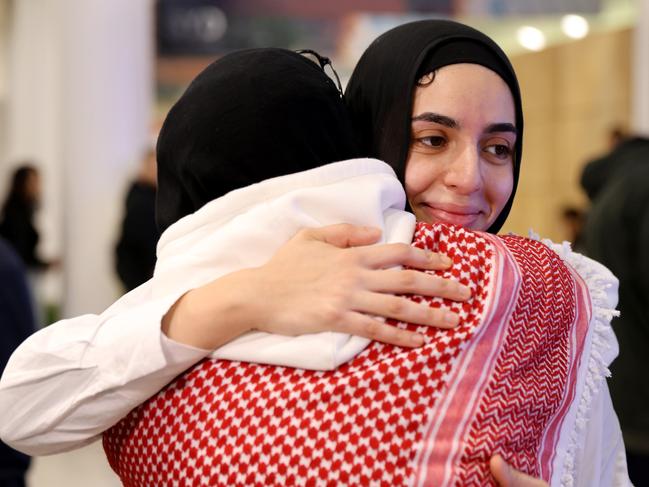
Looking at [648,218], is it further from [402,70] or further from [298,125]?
[298,125]

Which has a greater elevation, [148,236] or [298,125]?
[298,125]

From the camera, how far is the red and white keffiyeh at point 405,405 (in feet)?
3.80

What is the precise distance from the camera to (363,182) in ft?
4.20

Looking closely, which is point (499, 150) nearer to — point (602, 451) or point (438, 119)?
point (438, 119)

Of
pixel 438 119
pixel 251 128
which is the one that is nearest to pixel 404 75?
pixel 438 119

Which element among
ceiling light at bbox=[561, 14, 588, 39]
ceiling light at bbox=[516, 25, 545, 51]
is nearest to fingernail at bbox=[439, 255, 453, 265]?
ceiling light at bbox=[561, 14, 588, 39]

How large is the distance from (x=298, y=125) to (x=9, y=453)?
1.61 metres

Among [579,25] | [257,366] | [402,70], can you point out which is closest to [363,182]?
[257,366]

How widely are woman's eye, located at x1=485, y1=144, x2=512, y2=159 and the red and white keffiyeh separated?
0.30 meters

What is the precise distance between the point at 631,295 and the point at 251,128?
7.14 ft

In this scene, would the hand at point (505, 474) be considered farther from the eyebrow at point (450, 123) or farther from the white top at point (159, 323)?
the eyebrow at point (450, 123)

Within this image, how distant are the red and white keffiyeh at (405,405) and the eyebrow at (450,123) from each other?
269 millimetres

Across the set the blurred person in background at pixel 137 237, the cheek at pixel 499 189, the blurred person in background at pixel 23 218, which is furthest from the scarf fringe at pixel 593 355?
the blurred person in background at pixel 23 218

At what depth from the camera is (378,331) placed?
46.9 inches
